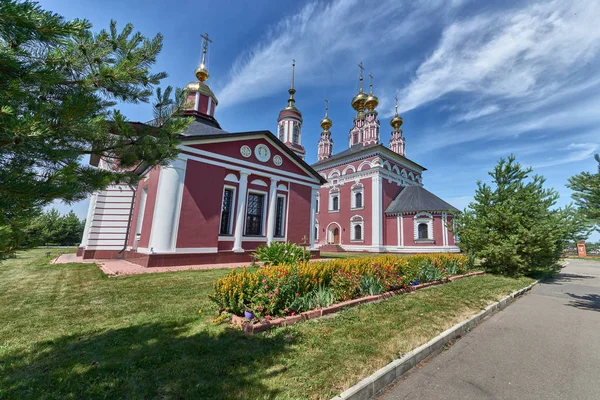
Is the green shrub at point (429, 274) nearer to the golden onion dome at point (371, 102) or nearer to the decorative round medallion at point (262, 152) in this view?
the decorative round medallion at point (262, 152)

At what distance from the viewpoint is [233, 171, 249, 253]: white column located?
44.3 feet

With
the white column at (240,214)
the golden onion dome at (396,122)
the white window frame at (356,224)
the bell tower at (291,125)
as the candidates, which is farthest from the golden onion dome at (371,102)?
the white column at (240,214)

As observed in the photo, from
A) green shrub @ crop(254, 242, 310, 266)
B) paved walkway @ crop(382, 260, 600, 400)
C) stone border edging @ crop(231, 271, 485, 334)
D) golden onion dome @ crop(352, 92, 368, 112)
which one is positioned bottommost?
paved walkway @ crop(382, 260, 600, 400)

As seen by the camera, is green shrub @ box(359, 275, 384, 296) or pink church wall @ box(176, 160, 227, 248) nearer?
green shrub @ box(359, 275, 384, 296)

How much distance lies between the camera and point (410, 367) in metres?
3.48

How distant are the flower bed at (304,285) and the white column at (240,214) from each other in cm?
791

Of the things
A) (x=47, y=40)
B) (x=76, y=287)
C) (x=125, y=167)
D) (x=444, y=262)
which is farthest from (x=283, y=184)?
(x=47, y=40)

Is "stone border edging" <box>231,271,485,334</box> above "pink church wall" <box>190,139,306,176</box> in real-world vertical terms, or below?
below

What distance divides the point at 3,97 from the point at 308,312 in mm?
4660

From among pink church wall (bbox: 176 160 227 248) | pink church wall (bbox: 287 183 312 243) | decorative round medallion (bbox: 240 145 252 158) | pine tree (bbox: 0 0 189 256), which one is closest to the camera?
pine tree (bbox: 0 0 189 256)

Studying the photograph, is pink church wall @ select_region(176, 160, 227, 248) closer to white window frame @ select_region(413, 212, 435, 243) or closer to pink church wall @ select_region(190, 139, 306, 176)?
pink church wall @ select_region(190, 139, 306, 176)

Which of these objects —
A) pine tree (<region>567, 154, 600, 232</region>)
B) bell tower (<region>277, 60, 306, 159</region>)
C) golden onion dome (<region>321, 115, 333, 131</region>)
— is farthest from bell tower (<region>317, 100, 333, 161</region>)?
pine tree (<region>567, 154, 600, 232</region>)

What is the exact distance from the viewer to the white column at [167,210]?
11070 millimetres

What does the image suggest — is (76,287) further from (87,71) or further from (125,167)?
(87,71)
